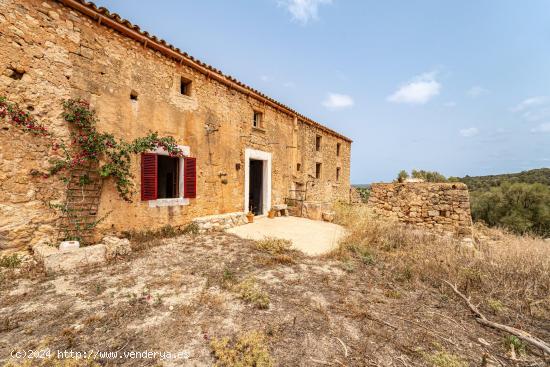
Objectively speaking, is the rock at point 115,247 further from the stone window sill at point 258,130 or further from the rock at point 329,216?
the rock at point 329,216

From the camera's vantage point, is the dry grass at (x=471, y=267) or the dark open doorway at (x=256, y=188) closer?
the dry grass at (x=471, y=267)

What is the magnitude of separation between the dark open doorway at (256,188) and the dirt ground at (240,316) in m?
5.53

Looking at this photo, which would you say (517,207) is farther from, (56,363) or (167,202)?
(56,363)

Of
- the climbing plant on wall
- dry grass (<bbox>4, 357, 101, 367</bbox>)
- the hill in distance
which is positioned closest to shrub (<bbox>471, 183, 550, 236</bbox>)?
the hill in distance

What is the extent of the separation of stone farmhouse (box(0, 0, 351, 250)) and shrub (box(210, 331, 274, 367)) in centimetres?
429

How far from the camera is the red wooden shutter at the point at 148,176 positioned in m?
5.59

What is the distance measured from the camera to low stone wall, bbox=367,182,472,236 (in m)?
6.67

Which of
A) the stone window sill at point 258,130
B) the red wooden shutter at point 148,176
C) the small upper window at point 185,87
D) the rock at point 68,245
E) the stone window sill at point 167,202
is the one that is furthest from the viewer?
the stone window sill at point 258,130

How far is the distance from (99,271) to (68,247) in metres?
0.94

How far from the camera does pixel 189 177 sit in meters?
6.59

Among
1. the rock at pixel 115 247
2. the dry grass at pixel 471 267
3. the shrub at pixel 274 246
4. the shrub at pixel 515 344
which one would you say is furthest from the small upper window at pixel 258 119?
the shrub at pixel 515 344

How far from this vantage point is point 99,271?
3.86 m

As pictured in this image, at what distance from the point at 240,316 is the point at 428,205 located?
692 cm

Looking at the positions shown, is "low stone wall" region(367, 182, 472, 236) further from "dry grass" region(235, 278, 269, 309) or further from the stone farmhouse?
"dry grass" region(235, 278, 269, 309)
